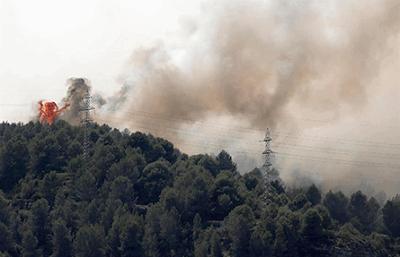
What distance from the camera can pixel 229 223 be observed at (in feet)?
656

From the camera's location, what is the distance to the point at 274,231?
200 metres

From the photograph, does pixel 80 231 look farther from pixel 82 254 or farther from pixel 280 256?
pixel 280 256

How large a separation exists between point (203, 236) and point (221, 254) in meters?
6.09

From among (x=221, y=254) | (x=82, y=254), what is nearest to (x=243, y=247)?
(x=221, y=254)

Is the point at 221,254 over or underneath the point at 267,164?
underneath

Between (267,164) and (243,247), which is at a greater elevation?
(267,164)

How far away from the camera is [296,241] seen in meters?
200

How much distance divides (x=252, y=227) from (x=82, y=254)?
2601cm

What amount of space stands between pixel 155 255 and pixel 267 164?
72.5ft

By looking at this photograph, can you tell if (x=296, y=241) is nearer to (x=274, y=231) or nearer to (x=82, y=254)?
(x=274, y=231)

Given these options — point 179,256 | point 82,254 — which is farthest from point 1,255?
point 179,256

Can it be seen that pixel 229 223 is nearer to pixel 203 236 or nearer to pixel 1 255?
pixel 203 236

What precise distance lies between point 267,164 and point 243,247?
13.0 meters

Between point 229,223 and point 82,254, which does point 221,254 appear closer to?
point 229,223
